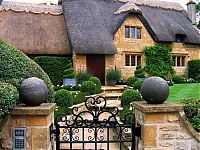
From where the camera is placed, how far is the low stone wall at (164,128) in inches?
185

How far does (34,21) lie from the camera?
74.8 ft

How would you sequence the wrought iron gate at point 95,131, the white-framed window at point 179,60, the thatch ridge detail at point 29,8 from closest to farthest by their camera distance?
the wrought iron gate at point 95,131, the thatch ridge detail at point 29,8, the white-framed window at point 179,60

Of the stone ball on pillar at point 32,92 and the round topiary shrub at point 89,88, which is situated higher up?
the stone ball on pillar at point 32,92

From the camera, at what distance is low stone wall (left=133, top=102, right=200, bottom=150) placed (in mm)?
4695

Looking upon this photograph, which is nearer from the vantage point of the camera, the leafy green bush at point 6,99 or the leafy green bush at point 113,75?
the leafy green bush at point 6,99

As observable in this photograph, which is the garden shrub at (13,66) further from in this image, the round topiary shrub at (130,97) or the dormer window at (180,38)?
the dormer window at (180,38)

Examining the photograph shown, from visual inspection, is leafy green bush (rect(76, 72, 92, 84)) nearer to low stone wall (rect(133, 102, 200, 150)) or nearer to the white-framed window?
the white-framed window

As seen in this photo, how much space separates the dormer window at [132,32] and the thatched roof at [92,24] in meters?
0.98

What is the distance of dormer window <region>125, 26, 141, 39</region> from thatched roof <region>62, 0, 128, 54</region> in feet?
3.22

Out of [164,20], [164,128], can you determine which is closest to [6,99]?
[164,128]

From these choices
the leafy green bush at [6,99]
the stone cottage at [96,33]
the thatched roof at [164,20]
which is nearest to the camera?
the leafy green bush at [6,99]

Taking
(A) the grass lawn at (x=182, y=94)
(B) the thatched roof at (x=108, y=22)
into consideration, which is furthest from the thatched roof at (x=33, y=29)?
(A) the grass lawn at (x=182, y=94)

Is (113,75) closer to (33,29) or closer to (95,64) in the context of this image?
(95,64)

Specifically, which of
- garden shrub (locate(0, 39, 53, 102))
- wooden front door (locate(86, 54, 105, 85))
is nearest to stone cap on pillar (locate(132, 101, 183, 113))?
garden shrub (locate(0, 39, 53, 102))
